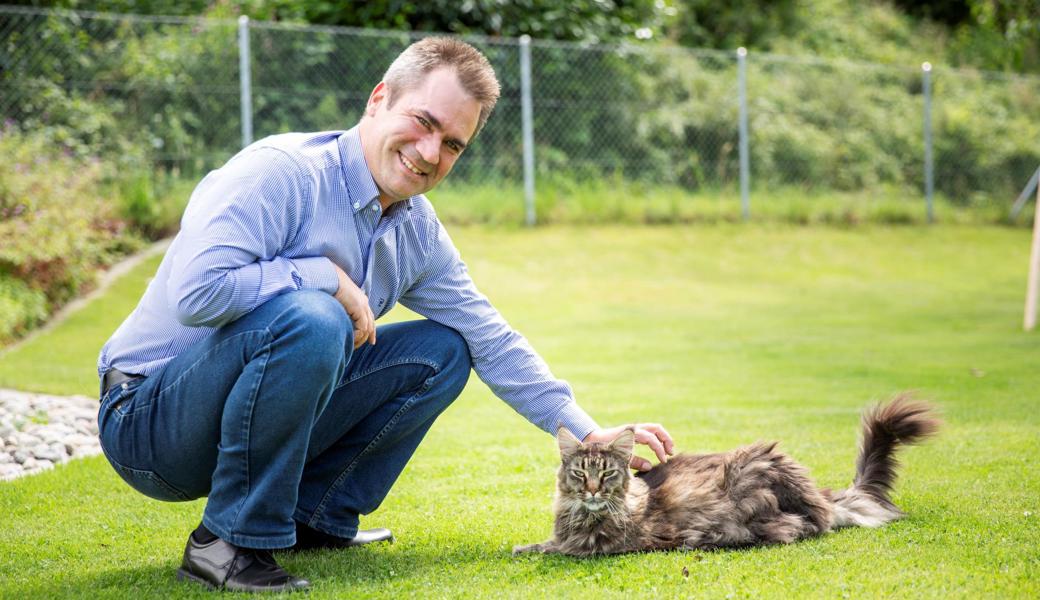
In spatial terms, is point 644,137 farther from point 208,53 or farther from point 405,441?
point 405,441

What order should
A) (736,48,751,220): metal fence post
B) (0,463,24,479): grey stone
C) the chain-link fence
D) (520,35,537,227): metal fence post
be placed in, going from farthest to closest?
(736,48,751,220): metal fence post, (520,35,537,227): metal fence post, the chain-link fence, (0,463,24,479): grey stone

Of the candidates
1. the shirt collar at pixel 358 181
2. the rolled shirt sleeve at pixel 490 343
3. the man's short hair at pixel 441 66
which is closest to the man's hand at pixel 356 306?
the shirt collar at pixel 358 181

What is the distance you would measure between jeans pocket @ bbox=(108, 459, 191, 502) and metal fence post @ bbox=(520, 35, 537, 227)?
9.15 meters

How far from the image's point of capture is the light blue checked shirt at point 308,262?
2.73 meters

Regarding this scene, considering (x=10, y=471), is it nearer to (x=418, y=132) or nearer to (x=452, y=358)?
(x=452, y=358)

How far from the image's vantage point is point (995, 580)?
2.92 metres

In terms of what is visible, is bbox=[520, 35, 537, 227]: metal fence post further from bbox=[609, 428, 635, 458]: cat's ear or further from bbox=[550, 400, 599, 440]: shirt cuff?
bbox=[609, 428, 635, 458]: cat's ear

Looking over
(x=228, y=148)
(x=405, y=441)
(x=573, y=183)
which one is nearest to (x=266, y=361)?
(x=405, y=441)

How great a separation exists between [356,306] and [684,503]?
1.27 m

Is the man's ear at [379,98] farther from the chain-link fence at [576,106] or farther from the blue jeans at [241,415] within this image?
the chain-link fence at [576,106]

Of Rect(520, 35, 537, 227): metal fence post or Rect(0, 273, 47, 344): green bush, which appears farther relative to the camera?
Rect(520, 35, 537, 227): metal fence post

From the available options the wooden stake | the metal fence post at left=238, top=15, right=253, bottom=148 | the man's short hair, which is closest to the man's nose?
the man's short hair

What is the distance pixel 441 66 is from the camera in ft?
9.69

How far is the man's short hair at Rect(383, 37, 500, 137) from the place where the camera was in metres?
2.96
